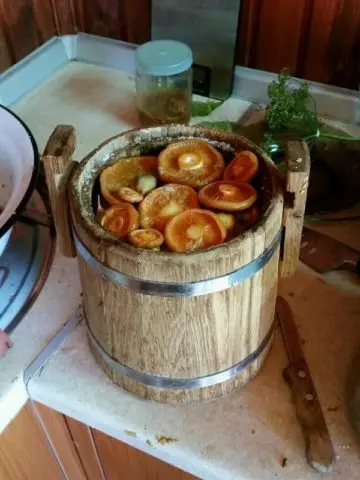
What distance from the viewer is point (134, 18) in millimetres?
1021

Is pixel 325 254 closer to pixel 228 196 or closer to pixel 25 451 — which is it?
pixel 228 196

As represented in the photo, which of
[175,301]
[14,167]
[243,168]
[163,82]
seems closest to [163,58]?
[163,82]

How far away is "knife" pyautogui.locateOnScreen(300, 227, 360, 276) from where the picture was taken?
689 millimetres

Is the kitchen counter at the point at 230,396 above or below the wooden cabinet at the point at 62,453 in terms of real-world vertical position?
above

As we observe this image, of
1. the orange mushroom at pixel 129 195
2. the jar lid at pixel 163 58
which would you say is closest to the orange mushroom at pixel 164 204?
the orange mushroom at pixel 129 195

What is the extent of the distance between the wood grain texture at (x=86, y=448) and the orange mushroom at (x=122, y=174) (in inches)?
10.3

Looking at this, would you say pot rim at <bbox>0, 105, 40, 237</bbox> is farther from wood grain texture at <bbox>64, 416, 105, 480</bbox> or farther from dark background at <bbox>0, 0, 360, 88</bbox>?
dark background at <bbox>0, 0, 360, 88</bbox>

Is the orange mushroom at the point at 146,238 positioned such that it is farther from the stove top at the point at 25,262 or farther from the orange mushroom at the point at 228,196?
the stove top at the point at 25,262

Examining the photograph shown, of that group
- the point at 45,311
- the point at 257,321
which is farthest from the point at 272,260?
the point at 45,311

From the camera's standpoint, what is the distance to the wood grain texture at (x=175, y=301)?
0.45m

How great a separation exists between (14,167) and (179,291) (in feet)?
1.12

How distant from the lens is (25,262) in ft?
2.36

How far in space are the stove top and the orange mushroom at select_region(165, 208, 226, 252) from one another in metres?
0.27

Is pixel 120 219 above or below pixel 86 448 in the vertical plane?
above
